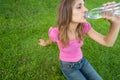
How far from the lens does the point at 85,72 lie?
3.56 metres

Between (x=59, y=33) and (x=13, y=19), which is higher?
(x=59, y=33)

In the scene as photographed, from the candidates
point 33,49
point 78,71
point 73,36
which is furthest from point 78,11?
point 33,49

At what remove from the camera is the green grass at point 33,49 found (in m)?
4.27

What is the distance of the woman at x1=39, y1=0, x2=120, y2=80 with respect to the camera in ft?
10.4

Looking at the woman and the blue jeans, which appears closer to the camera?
the woman

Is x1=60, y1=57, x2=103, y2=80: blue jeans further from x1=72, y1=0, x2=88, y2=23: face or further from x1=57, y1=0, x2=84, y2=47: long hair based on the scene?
x1=72, y1=0, x2=88, y2=23: face

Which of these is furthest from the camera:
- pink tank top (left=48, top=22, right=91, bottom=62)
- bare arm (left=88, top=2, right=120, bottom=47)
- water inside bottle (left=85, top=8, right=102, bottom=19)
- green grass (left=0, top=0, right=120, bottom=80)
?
green grass (left=0, top=0, right=120, bottom=80)

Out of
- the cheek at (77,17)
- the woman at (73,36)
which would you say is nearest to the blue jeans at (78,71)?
the woman at (73,36)

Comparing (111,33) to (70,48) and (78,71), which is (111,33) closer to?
(70,48)

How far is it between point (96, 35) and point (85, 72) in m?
0.51

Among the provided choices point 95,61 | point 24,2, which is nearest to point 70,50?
point 95,61

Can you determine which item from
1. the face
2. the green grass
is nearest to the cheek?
the face

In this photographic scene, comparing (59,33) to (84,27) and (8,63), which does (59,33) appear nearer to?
(84,27)

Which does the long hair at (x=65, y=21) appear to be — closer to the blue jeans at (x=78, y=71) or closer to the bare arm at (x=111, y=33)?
the bare arm at (x=111, y=33)
